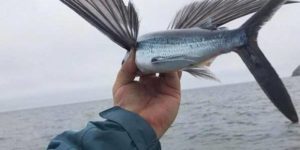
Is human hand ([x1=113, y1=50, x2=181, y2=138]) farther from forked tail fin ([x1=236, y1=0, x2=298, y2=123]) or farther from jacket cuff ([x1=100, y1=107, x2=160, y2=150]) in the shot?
forked tail fin ([x1=236, y1=0, x2=298, y2=123])

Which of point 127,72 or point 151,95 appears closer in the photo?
point 127,72

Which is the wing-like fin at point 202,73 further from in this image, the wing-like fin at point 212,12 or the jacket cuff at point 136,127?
the jacket cuff at point 136,127

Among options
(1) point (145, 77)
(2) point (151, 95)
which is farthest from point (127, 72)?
(2) point (151, 95)

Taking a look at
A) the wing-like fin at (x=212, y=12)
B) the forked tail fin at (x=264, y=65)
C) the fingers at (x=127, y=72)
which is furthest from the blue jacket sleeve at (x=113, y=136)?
the forked tail fin at (x=264, y=65)

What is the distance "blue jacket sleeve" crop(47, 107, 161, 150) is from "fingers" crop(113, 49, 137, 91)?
30 cm

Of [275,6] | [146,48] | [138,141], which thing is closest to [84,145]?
[138,141]

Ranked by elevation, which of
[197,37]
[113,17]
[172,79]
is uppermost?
[113,17]

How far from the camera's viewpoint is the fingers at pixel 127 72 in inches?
123

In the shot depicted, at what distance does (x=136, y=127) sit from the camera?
304 cm

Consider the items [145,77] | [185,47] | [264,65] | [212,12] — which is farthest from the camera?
[145,77]

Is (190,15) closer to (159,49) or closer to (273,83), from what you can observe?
(159,49)

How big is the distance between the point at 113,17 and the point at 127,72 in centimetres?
49

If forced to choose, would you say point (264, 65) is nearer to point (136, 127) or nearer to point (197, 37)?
point (197, 37)

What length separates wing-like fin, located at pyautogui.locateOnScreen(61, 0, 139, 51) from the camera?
2924 millimetres
